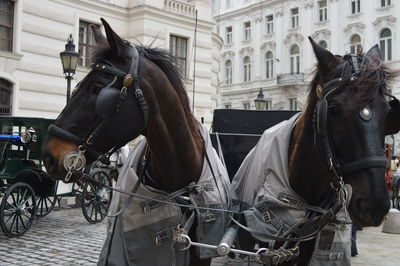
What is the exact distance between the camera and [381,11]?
119 ft

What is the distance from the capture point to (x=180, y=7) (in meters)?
20.1

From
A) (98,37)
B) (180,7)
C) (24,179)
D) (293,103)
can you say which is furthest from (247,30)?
(98,37)

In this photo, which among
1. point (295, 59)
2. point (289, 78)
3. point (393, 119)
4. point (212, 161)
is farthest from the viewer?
point (295, 59)

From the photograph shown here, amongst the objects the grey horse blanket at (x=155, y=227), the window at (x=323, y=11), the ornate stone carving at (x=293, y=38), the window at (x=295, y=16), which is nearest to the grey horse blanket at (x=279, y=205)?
the grey horse blanket at (x=155, y=227)

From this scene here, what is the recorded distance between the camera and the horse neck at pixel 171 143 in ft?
10.7

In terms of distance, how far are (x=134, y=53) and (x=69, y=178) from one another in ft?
3.03

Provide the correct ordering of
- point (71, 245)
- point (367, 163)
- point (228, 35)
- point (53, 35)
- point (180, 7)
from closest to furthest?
point (367, 163), point (71, 245), point (53, 35), point (180, 7), point (228, 35)

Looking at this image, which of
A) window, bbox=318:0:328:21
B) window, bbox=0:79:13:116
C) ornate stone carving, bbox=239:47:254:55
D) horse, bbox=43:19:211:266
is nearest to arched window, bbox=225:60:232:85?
ornate stone carving, bbox=239:47:254:55

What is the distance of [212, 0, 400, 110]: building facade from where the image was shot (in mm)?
36656

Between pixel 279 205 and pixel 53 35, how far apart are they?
1492 cm

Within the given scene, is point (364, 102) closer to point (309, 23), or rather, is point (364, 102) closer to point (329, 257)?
point (329, 257)

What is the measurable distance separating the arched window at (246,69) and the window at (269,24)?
3.29m

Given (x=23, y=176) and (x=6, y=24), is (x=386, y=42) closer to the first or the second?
(x=6, y=24)

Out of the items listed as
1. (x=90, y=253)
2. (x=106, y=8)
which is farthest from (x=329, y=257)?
(x=106, y=8)
